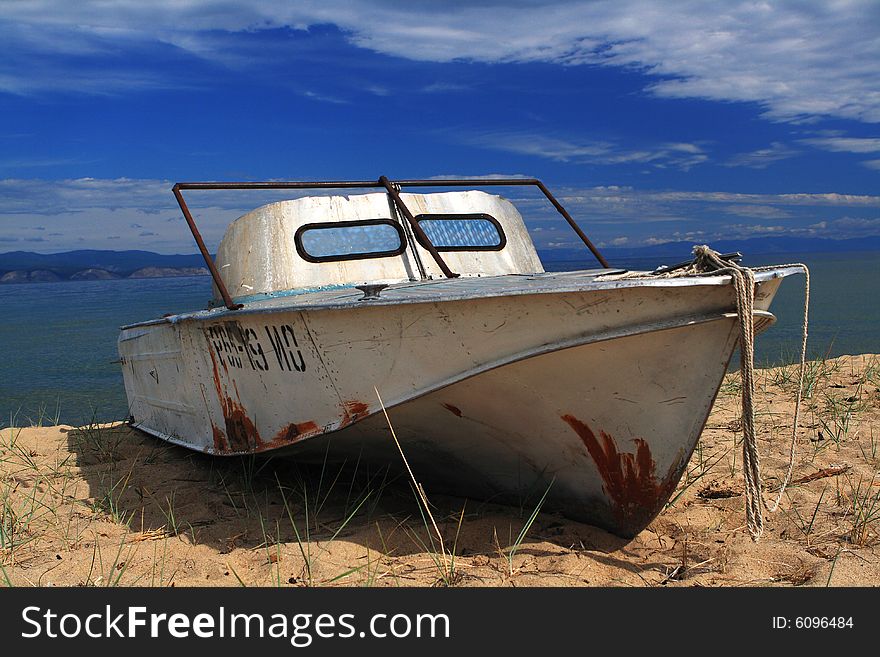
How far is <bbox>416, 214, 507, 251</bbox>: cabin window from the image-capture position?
6070 millimetres

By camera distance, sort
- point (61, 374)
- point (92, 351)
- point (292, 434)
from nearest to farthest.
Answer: point (292, 434) < point (61, 374) < point (92, 351)

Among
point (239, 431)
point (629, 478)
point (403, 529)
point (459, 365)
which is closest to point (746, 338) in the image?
point (629, 478)

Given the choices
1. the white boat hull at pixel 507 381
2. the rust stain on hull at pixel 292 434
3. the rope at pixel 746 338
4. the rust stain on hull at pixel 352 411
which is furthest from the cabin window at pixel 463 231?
the rope at pixel 746 338

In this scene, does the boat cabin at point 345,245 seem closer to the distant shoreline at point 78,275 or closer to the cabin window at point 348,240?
the cabin window at point 348,240

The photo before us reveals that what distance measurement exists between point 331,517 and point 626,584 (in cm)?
181

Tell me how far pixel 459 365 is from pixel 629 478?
98cm

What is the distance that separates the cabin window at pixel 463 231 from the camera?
6.07 m

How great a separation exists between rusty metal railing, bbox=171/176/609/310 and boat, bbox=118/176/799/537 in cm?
2

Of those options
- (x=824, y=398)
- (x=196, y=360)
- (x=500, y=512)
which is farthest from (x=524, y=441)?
(x=824, y=398)

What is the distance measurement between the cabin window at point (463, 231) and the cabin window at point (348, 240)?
273mm

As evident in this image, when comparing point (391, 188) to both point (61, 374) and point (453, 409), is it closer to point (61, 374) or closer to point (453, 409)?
point (453, 409)

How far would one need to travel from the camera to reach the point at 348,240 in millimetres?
5793

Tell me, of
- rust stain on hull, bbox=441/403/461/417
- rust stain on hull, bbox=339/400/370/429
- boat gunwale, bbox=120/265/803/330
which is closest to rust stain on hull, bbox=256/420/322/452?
rust stain on hull, bbox=339/400/370/429
